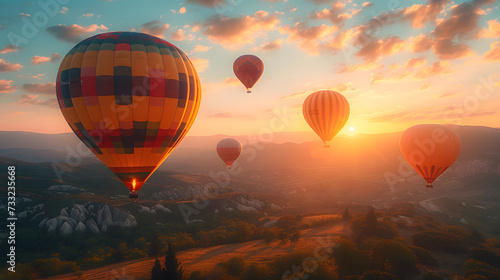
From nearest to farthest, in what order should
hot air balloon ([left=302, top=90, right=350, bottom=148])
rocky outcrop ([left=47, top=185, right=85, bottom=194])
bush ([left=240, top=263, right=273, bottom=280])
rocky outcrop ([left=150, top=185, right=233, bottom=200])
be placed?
bush ([left=240, top=263, right=273, bottom=280]), hot air balloon ([left=302, top=90, right=350, bottom=148]), rocky outcrop ([left=47, top=185, right=85, bottom=194]), rocky outcrop ([left=150, top=185, right=233, bottom=200])

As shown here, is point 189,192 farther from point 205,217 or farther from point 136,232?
point 136,232

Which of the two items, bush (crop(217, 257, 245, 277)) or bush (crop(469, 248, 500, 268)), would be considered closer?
bush (crop(217, 257, 245, 277))

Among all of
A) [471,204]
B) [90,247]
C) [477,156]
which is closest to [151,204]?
[90,247]

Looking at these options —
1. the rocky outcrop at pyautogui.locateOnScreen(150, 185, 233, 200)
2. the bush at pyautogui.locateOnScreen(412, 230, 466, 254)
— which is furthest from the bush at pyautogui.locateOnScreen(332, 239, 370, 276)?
the rocky outcrop at pyautogui.locateOnScreen(150, 185, 233, 200)

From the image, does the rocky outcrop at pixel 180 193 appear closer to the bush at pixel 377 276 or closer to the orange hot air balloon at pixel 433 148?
the bush at pixel 377 276

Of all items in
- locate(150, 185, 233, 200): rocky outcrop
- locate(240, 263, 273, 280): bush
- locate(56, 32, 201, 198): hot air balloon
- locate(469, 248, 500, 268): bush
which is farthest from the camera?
locate(150, 185, 233, 200): rocky outcrop

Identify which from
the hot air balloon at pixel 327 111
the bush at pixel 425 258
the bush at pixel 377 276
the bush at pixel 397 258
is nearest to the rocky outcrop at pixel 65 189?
the hot air balloon at pixel 327 111

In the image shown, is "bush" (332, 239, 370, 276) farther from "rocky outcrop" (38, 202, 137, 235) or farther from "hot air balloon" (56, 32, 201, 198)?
"rocky outcrop" (38, 202, 137, 235)
